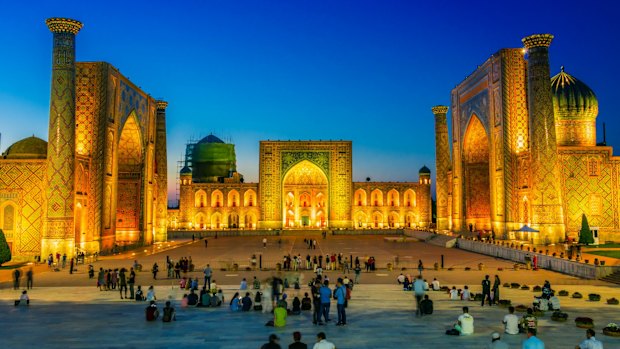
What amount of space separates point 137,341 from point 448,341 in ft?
18.0

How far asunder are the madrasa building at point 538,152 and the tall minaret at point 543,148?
0.05m

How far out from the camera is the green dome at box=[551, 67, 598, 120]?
3444 cm

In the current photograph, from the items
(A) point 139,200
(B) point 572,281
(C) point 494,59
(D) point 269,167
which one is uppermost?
(C) point 494,59

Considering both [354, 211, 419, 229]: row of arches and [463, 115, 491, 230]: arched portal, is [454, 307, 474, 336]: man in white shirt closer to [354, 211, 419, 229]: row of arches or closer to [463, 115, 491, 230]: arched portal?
[463, 115, 491, 230]: arched portal

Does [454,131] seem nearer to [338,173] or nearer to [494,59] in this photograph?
[494,59]

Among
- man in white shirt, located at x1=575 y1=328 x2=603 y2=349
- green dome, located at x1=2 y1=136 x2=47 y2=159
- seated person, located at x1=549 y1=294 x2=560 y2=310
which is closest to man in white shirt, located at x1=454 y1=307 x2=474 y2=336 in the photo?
man in white shirt, located at x1=575 y1=328 x2=603 y2=349

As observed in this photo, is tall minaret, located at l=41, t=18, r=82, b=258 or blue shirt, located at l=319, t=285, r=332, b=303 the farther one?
tall minaret, located at l=41, t=18, r=82, b=258

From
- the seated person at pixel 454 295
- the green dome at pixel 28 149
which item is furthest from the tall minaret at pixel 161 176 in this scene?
the seated person at pixel 454 295

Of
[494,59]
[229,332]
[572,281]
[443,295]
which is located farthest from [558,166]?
[229,332]

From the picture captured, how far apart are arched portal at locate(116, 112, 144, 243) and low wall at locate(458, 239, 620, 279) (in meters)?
20.8

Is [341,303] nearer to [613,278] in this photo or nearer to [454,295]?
[454,295]

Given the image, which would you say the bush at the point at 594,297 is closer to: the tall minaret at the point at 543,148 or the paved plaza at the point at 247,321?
the paved plaza at the point at 247,321

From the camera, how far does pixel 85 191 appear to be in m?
26.1

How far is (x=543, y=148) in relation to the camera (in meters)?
28.1
